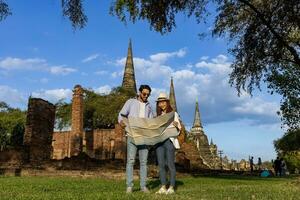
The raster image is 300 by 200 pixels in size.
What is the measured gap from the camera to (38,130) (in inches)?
839

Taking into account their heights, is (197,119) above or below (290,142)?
above

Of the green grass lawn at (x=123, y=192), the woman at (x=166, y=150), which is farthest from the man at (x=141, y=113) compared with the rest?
the green grass lawn at (x=123, y=192)

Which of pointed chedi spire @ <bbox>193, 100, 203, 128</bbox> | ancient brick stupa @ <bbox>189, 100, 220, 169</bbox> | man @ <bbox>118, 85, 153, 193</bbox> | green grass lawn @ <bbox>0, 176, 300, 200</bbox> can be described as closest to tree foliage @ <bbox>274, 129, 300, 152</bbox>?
ancient brick stupa @ <bbox>189, 100, 220, 169</bbox>

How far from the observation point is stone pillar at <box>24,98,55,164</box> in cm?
2069

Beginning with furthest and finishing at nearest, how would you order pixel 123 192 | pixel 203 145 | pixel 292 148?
pixel 203 145
pixel 292 148
pixel 123 192

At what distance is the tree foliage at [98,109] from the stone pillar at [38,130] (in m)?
28.9

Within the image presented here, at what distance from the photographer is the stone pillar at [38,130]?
67.9ft

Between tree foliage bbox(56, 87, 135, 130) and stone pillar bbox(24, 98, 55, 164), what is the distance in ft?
94.7

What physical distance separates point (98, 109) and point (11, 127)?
443 inches

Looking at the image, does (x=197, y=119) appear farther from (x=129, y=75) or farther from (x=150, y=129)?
(x=150, y=129)

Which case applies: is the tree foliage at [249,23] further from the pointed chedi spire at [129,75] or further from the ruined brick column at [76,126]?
the pointed chedi spire at [129,75]

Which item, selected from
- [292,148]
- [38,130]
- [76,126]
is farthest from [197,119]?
[38,130]

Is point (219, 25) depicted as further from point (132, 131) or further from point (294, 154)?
point (294, 154)

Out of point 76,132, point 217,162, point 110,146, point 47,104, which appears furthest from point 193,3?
point 217,162
